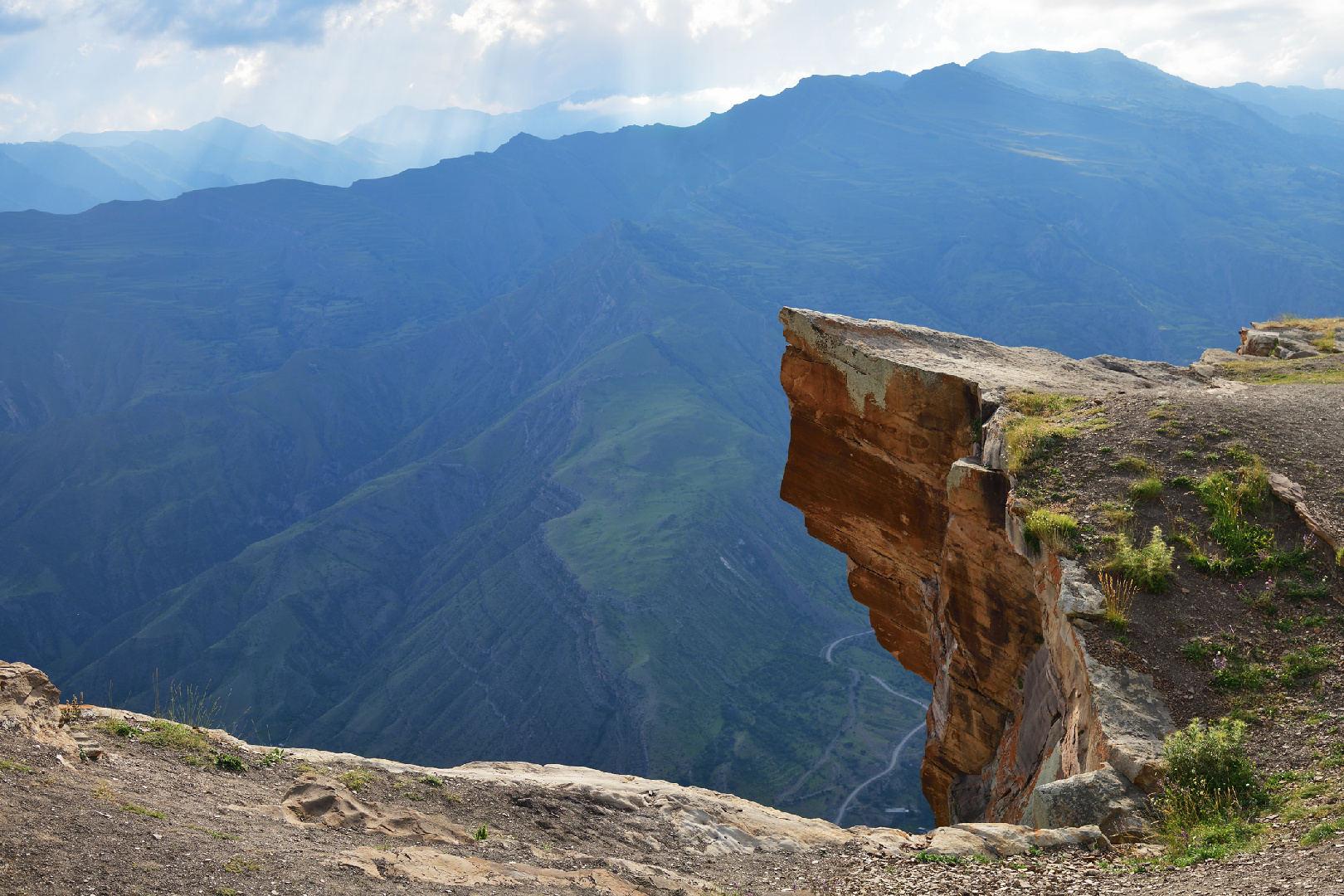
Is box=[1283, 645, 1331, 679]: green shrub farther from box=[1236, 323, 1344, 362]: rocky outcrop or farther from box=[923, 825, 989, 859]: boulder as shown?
box=[1236, 323, 1344, 362]: rocky outcrop

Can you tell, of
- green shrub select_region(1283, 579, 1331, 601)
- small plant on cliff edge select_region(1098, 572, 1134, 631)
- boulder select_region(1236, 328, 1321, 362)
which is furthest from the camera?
boulder select_region(1236, 328, 1321, 362)

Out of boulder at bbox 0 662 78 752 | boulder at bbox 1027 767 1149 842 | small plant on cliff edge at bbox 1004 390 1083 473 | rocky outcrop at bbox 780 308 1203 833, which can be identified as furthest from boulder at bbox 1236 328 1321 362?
boulder at bbox 0 662 78 752

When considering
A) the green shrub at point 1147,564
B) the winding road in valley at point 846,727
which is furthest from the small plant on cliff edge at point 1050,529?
the winding road in valley at point 846,727

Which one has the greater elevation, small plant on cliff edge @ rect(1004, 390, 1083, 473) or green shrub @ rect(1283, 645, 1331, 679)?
small plant on cliff edge @ rect(1004, 390, 1083, 473)

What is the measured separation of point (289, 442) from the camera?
138 metres

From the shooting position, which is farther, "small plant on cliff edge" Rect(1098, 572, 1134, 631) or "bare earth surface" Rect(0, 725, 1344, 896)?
"small plant on cliff edge" Rect(1098, 572, 1134, 631)

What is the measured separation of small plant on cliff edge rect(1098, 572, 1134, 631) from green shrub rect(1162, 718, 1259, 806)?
1801 millimetres

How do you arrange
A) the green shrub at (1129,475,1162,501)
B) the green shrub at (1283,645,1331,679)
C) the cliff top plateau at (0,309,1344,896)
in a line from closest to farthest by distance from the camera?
the cliff top plateau at (0,309,1344,896)
the green shrub at (1283,645,1331,679)
the green shrub at (1129,475,1162,501)

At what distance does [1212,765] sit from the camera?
7.91m

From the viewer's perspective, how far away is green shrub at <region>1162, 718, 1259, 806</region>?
7691 mm

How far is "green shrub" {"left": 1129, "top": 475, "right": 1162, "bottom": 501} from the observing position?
38.7ft

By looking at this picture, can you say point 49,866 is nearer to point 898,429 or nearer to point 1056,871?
point 1056,871

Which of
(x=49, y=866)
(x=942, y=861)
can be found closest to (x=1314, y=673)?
(x=942, y=861)

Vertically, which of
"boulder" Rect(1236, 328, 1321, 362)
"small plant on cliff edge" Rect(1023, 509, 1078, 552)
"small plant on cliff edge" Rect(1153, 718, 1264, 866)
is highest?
"boulder" Rect(1236, 328, 1321, 362)
